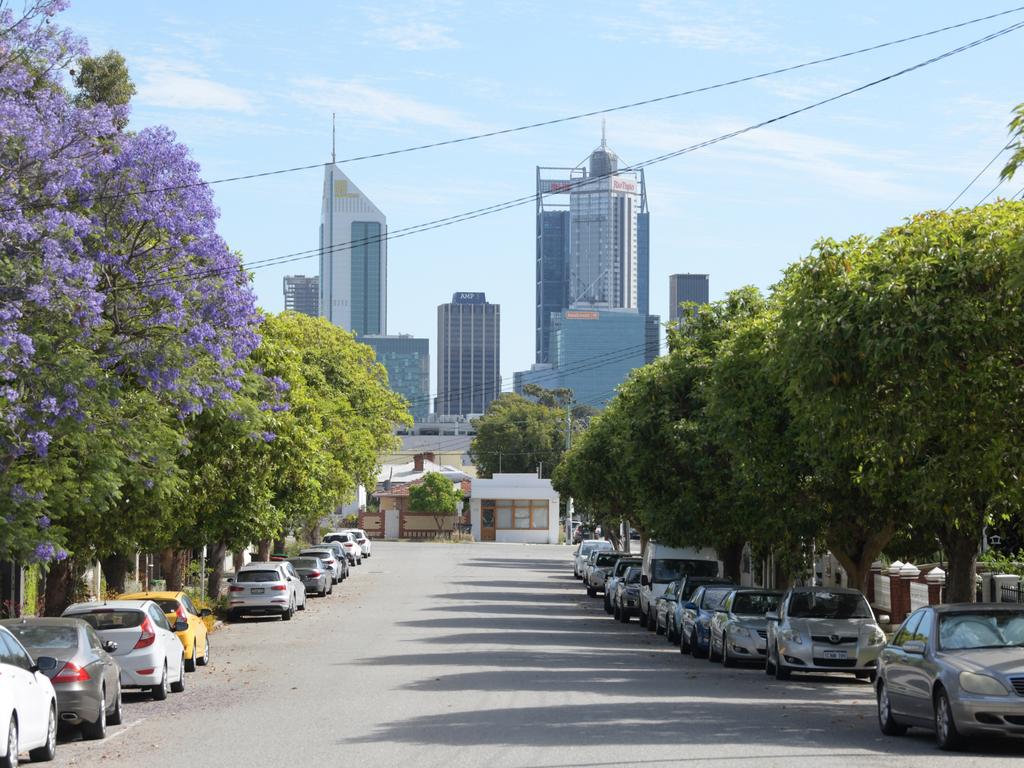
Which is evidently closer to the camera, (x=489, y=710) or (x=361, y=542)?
(x=489, y=710)

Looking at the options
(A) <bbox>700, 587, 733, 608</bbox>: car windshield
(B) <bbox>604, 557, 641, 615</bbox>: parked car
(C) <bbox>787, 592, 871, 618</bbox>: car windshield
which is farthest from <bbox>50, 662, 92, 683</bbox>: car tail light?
(B) <bbox>604, 557, 641, 615</bbox>: parked car

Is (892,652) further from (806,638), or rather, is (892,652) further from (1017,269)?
(806,638)

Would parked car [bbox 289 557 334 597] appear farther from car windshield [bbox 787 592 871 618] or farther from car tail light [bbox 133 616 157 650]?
car tail light [bbox 133 616 157 650]

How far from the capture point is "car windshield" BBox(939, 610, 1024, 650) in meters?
15.9

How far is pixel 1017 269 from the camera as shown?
1606 cm

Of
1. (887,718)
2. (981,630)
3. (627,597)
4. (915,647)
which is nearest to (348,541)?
(627,597)

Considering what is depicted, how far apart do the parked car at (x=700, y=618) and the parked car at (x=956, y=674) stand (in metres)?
11.6

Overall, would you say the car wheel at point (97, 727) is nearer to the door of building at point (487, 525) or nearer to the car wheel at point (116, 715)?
the car wheel at point (116, 715)

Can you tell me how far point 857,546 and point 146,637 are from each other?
14.9m

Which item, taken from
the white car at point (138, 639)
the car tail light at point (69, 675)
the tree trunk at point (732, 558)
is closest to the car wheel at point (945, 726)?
the car tail light at point (69, 675)

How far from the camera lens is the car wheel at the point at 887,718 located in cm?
1639

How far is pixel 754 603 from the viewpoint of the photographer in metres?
27.6

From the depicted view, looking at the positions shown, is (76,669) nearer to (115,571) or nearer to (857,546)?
(115,571)

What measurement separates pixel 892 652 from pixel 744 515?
51.0ft
